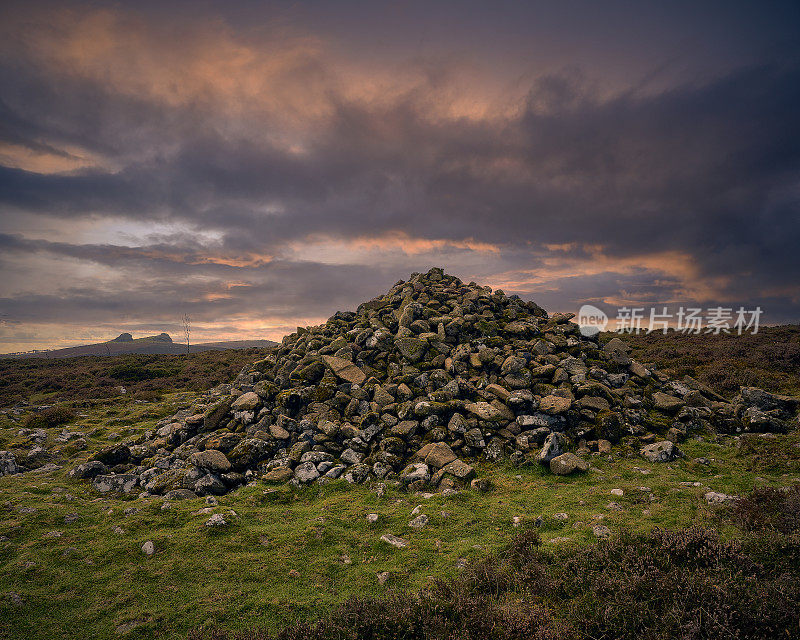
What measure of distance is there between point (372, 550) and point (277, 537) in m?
2.96

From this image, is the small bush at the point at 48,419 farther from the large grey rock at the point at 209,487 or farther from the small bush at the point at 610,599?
the small bush at the point at 610,599

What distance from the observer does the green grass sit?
766 cm

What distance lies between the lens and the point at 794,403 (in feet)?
52.5

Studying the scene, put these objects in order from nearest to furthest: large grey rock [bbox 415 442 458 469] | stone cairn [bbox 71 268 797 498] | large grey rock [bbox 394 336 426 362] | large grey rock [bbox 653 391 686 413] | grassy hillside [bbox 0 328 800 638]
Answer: grassy hillside [bbox 0 328 800 638] → large grey rock [bbox 415 442 458 469] → stone cairn [bbox 71 268 797 498] → large grey rock [bbox 653 391 686 413] → large grey rock [bbox 394 336 426 362]

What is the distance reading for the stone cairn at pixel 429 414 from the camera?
47.4ft

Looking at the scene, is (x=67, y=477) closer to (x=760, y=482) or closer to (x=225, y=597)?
(x=225, y=597)

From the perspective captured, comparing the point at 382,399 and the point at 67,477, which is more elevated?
the point at 382,399

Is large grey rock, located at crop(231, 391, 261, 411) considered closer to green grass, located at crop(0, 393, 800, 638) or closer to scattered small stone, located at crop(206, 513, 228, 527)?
green grass, located at crop(0, 393, 800, 638)

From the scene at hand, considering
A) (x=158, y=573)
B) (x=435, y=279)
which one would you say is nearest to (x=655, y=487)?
(x=158, y=573)

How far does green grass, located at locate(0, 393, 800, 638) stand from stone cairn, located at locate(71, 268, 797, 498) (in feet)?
3.66

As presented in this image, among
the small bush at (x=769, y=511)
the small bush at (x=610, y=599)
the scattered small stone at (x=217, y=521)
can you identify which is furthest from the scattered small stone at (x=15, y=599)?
the small bush at (x=769, y=511)

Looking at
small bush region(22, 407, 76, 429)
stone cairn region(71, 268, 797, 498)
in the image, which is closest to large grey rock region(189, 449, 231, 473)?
stone cairn region(71, 268, 797, 498)

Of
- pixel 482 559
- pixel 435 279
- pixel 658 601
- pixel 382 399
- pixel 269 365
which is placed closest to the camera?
pixel 658 601

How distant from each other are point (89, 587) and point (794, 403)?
2687 cm
